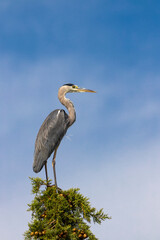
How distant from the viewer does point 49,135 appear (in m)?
8.83

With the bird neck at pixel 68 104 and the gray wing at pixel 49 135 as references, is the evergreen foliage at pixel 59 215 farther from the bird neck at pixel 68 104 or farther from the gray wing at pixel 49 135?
the bird neck at pixel 68 104

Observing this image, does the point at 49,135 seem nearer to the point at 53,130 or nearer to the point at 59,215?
the point at 53,130

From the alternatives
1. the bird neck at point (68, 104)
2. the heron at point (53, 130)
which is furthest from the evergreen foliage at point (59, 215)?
the bird neck at point (68, 104)

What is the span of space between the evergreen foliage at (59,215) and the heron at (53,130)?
2.94 feet

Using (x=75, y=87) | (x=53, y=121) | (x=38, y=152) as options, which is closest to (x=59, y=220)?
(x=38, y=152)

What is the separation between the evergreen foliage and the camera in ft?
23.1

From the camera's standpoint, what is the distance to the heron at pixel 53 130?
8.62 m

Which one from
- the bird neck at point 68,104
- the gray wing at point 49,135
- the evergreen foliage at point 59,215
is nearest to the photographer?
the evergreen foliage at point 59,215

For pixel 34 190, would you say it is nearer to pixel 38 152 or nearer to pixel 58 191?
pixel 58 191

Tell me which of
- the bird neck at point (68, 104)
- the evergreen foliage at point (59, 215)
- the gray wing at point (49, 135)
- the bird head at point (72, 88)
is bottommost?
the evergreen foliage at point (59, 215)

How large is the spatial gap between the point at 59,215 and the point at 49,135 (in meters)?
2.28

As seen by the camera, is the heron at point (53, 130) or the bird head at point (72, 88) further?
the bird head at point (72, 88)

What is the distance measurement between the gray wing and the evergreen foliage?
998 mm

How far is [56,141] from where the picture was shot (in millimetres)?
8836
